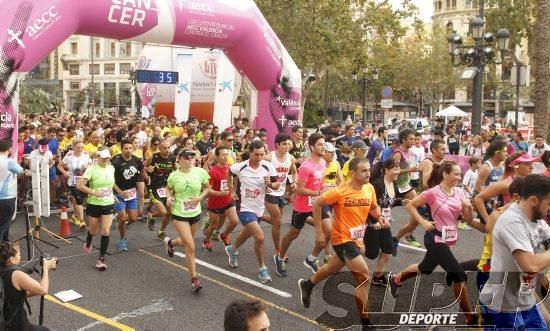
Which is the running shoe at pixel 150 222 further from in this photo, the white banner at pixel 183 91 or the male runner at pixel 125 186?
the white banner at pixel 183 91

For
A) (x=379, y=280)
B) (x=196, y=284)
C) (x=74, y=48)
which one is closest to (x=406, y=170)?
(x=379, y=280)

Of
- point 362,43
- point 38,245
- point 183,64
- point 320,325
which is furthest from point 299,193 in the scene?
point 362,43

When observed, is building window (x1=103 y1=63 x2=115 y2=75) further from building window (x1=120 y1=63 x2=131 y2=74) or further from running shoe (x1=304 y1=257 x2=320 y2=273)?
running shoe (x1=304 y1=257 x2=320 y2=273)

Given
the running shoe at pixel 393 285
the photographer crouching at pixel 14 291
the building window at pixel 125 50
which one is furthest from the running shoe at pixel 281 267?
the building window at pixel 125 50

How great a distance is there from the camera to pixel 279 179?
26.2 ft

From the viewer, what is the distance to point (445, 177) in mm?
5719

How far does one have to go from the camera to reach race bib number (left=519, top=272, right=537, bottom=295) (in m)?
3.70

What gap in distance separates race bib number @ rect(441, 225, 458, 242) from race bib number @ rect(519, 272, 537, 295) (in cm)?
168

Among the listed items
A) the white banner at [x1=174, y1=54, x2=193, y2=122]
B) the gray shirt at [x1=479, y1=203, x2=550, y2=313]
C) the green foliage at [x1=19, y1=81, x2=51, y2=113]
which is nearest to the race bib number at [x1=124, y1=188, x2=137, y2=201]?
the gray shirt at [x1=479, y1=203, x2=550, y2=313]

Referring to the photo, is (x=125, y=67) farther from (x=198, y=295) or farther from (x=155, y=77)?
(x=198, y=295)

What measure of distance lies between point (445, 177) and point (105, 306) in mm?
3761

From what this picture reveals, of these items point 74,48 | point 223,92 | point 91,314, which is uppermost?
point 74,48

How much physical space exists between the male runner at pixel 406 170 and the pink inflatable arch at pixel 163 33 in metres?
5.22

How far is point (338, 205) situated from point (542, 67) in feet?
44.2
